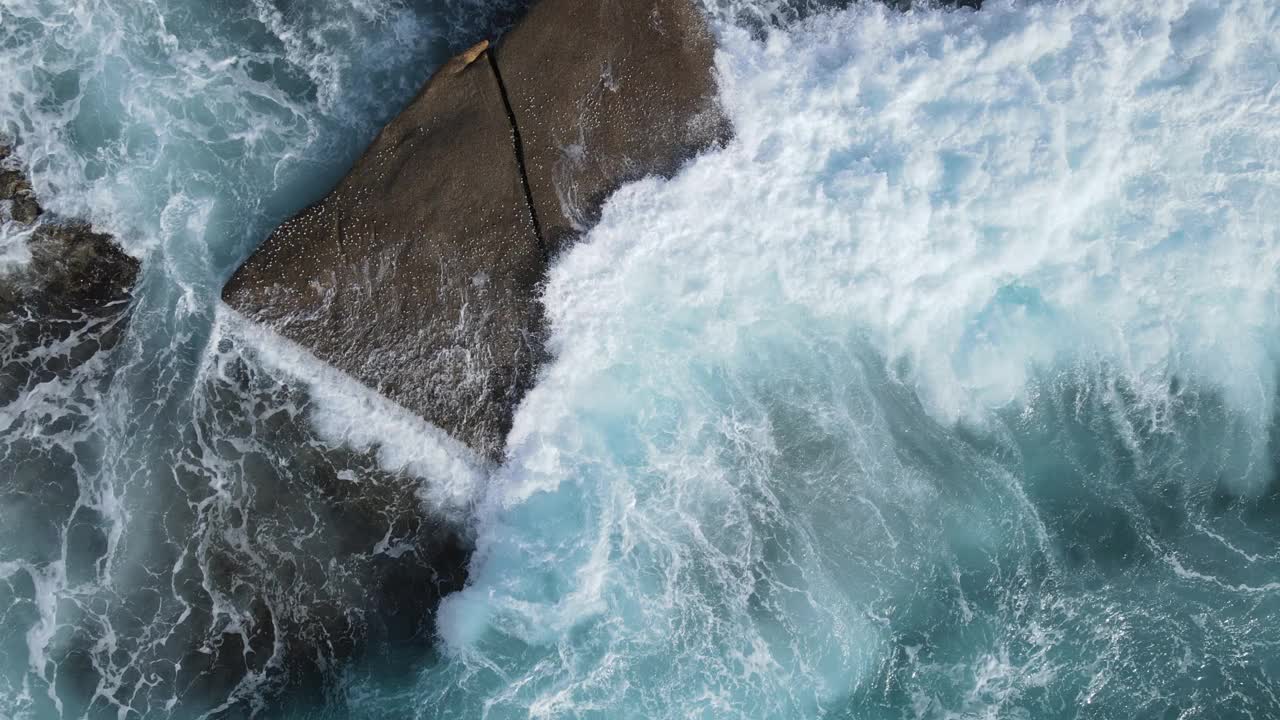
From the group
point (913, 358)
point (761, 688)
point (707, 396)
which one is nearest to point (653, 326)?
point (707, 396)

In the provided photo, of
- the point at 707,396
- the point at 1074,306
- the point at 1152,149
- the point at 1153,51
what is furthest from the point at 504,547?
the point at 1153,51

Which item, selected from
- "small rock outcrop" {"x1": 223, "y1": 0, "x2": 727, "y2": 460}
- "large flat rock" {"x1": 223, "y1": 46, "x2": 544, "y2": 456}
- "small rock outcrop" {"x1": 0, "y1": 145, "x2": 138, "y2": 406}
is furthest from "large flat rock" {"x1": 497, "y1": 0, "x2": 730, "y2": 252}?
"small rock outcrop" {"x1": 0, "y1": 145, "x2": 138, "y2": 406}

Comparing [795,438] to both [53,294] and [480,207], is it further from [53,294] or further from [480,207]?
[53,294]

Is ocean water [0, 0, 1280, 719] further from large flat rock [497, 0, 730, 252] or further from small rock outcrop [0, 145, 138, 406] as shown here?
large flat rock [497, 0, 730, 252]

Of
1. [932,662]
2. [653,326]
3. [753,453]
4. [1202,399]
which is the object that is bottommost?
[932,662]

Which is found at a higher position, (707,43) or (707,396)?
(707,43)

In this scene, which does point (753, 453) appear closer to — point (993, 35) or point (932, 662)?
point (932, 662)
